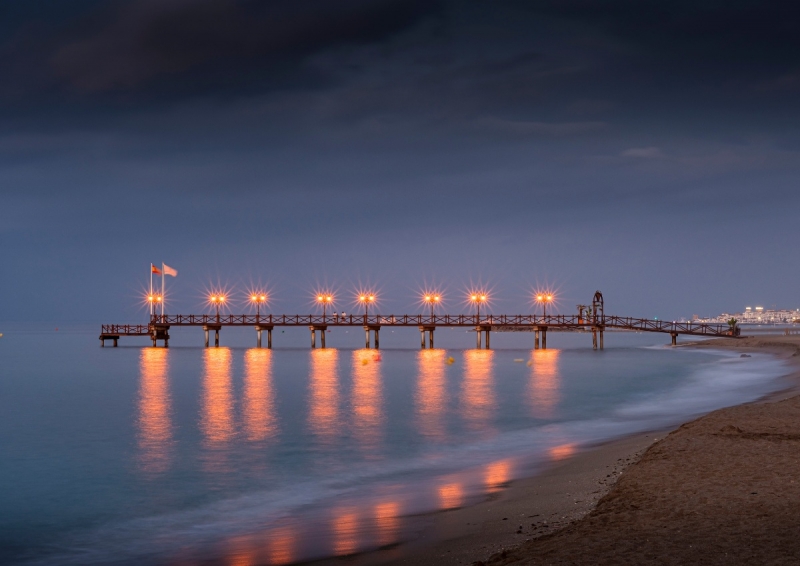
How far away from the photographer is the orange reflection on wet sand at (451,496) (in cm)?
1445

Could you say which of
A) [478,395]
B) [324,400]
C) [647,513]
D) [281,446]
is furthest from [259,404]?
[647,513]

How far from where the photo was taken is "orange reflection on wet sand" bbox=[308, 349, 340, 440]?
97.3ft

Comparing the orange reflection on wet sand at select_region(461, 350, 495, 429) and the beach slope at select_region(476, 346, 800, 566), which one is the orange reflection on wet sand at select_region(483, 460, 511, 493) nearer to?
the beach slope at select_region(476, 346, 800, 566)

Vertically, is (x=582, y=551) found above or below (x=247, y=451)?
above

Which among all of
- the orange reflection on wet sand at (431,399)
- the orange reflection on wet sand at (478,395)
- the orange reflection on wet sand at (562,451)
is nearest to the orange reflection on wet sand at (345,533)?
the orange reflection on wet sand at (562,451)

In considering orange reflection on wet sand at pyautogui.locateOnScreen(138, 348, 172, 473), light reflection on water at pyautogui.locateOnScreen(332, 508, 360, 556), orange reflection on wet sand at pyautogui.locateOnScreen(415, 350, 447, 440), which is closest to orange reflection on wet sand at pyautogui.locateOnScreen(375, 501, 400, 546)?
light reflection on water at pyautogui.locateOnScreen(332, 508, 360, 556)

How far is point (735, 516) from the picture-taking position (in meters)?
10.2

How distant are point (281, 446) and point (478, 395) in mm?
19114

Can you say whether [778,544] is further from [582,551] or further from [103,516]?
[103,516]

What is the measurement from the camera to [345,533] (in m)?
12.8

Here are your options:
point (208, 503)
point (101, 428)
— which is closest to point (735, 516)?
point (208, 503)

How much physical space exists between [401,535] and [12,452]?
761 inches

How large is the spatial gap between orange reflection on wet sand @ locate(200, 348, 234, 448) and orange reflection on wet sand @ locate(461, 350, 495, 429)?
416 inches

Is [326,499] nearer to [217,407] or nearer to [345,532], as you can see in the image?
[345,532]
